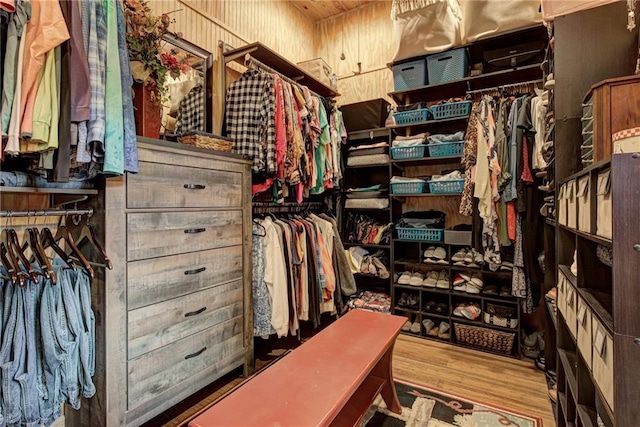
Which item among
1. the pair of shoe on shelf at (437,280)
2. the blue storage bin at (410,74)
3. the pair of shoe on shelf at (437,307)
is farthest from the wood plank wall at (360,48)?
the pair of shoe on shelf at (437,307)

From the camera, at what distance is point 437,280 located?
2.85m

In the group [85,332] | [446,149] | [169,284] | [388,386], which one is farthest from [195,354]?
[446,149]

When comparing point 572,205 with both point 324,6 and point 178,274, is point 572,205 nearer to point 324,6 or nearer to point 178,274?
point 178,274

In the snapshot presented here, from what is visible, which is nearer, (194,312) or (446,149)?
(194,312)

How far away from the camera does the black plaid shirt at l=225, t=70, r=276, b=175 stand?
88.4 inches

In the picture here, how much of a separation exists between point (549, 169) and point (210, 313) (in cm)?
220

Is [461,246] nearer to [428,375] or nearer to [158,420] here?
[428,375]

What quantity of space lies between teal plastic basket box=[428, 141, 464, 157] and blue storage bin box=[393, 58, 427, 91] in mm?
599

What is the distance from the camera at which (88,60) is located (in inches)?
50.0

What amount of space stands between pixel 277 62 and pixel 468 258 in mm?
2339

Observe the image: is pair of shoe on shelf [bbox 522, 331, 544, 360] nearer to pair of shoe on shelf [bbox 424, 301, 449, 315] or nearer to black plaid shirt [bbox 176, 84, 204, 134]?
pair of shoe on shelf [bbox 424, 301, 449, 315]

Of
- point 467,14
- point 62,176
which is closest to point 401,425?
point 62,176

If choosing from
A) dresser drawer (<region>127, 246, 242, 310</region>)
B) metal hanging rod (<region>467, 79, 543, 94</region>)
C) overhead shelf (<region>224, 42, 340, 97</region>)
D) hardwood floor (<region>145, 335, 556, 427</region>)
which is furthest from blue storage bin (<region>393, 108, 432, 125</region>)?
hardwood floor (<region>145, 335, 556, 427</region>)

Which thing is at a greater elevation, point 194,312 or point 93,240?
point 93,240
